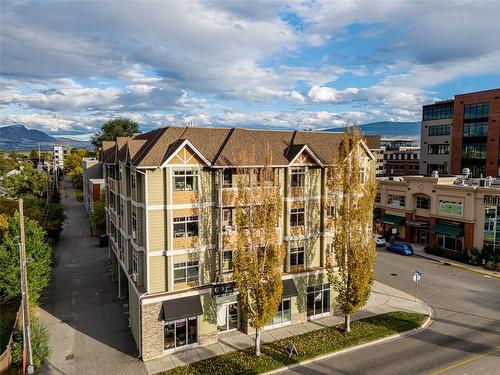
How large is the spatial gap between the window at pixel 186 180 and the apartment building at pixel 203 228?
64mm

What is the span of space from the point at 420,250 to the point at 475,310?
18271mm

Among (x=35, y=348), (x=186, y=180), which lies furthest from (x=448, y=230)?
(x=35, y=348)

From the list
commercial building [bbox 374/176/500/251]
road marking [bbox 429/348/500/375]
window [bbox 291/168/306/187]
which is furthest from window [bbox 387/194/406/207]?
window [bbox 291/168/306/187]

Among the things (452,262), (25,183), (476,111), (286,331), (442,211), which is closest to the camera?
(286,331)

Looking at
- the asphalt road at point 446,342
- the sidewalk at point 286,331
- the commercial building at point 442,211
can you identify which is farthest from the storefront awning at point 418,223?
the sidewalk at point 286,331

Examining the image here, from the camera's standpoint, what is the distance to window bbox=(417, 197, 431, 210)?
4725 cm

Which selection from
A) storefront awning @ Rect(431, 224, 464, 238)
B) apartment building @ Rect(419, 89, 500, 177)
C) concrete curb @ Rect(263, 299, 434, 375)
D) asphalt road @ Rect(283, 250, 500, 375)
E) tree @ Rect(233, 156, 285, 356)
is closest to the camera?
asphalt road @ Rect(283, 250, 500, 375)

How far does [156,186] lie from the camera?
2145 cm

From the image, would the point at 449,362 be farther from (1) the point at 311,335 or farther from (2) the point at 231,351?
(2) the point at 231,351

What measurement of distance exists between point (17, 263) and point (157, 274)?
12107 mm

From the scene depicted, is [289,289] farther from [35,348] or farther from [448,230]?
[448,230]

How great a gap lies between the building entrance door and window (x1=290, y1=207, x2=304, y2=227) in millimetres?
Result: 7012

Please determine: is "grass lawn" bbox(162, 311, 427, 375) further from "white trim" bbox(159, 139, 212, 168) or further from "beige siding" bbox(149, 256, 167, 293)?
"white trim" bbox(159, 139, 212, 168)

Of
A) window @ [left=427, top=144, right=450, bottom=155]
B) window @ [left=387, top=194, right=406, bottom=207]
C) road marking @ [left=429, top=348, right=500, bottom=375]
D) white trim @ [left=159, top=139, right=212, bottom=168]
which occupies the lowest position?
road marking @ [left=429, top=348, right=500, bottom=375]
